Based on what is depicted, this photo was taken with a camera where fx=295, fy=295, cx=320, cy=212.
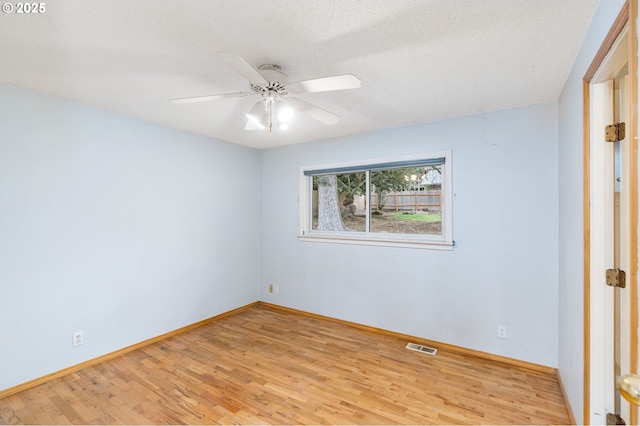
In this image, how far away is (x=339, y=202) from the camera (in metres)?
3.84

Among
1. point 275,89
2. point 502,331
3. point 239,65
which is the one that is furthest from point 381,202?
point 239,65

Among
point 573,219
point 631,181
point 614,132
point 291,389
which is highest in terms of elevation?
point 614,132

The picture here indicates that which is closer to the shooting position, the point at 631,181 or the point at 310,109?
the point at 631,181

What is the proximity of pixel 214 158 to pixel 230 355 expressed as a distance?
2.29 m

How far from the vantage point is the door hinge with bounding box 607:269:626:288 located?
140cm

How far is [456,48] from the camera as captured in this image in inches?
66.4

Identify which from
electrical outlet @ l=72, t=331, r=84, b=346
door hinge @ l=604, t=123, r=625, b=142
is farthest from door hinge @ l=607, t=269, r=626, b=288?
electrical outlet @ l=72, t=331, r=84, b=346

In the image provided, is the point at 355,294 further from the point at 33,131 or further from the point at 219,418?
the point at 33,131

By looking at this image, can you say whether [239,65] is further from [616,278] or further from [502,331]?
[502,331]

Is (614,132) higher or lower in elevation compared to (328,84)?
lower

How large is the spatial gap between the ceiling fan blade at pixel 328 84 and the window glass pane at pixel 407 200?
1.87 m

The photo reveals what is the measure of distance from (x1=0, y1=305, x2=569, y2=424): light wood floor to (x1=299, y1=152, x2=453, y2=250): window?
3.78ft

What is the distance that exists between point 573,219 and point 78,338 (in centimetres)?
389

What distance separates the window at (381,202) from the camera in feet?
10.1
